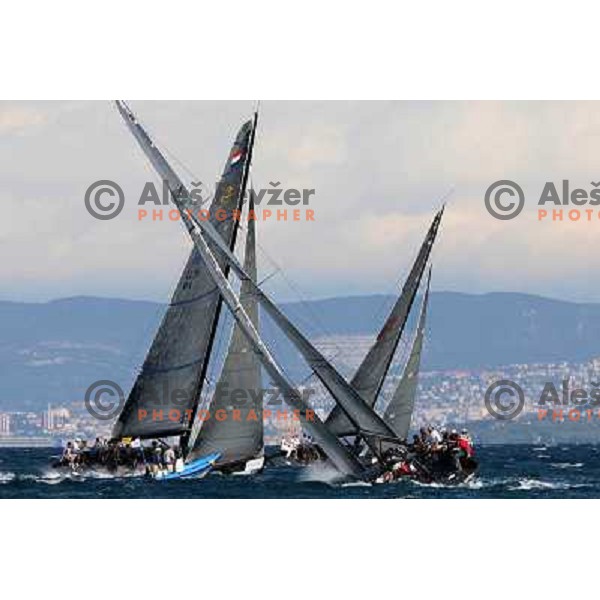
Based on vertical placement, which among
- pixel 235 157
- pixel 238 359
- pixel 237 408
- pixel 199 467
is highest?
pixel 235 157

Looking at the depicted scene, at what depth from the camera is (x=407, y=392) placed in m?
53.2

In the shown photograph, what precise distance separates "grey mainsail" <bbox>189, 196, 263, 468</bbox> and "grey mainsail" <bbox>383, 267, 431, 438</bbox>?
4.95 metres

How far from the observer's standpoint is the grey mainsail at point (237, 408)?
48875 millimetres

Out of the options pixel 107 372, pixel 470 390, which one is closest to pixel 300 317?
pixel 470 390

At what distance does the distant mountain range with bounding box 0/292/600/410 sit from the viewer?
5384cm

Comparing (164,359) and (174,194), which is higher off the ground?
(174,194)

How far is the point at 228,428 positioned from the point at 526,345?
26.6 meters

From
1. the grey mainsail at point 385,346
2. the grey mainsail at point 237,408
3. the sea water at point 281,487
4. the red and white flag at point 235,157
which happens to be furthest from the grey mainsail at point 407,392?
the red and white flag at point 235,157

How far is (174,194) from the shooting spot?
4462 centimetres

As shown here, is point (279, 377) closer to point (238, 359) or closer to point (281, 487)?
point (281, 487)

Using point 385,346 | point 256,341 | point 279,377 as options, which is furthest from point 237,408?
point 385,346

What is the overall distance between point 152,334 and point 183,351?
1568 mm

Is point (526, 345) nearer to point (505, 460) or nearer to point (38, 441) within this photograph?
point (505, 460)

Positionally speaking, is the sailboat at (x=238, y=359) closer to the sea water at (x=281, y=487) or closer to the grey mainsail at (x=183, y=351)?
the grey mainsail at (x=183, y=351)
